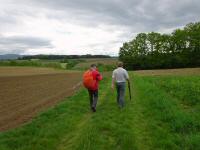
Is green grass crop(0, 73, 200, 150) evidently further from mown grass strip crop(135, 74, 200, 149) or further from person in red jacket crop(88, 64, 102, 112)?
person in red jacket crop(88, 64, 102, 112)

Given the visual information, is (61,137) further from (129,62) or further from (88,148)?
(129,62)

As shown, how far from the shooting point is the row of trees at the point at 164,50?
284ft

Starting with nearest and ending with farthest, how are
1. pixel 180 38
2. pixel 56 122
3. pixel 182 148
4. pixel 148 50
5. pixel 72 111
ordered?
pixel 182 148 → pixel 56 122 → pixel 72 111 → pixel 180 38 → pixel 148 50

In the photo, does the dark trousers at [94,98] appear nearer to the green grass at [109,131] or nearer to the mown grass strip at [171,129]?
the green grass at [109,131]

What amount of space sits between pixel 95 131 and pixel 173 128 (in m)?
2.35

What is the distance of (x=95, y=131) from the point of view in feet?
28.5

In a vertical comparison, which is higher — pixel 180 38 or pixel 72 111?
pixel 180 38

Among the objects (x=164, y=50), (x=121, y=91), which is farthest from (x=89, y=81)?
(x=164, y=50)

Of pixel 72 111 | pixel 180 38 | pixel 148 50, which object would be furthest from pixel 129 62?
pixel 72 111

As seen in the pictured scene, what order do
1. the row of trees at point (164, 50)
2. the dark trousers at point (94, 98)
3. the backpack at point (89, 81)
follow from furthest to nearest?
the row of trees at point (164, 50) → the dark trousers at point (94, 98) → the backpack at point (89, 81)

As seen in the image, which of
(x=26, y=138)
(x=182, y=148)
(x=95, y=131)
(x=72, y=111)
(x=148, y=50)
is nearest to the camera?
(x=182, y=148)

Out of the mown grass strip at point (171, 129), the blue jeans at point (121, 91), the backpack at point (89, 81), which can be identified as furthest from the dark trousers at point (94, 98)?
the mown grass strip at point (171, 129)

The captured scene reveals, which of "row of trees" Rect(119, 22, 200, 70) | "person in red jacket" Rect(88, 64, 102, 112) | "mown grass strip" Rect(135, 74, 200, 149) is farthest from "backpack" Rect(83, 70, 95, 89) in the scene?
"row of trees" Rect(119, 22, 200, 70)

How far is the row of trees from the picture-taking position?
8644 centimetres
